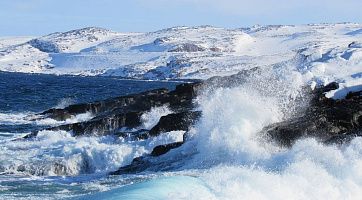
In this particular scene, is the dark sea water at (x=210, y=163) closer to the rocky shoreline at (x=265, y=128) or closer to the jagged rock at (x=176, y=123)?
the rocky shoreline at (x=265, y=128)

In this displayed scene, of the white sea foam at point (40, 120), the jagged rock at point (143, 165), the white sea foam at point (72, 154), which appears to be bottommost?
the white sea foam at point (40, 120)

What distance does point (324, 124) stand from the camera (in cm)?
2459

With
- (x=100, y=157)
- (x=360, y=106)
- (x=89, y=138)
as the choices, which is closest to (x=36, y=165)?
(x=100, y=157)

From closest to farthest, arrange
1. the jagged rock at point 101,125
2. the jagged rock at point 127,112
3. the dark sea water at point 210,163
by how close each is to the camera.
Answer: the dark sea water at point 210,163
the jagged rock at point 127,112
the jagged rock at point 101,125

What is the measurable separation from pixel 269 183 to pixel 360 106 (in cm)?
1161

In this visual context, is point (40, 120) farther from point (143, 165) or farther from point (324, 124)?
point (324, 124)

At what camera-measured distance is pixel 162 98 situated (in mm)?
45562

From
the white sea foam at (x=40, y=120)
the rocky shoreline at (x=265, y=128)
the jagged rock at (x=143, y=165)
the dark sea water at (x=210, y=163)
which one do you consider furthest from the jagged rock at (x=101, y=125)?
the white sea foam at (x=40, y=120)

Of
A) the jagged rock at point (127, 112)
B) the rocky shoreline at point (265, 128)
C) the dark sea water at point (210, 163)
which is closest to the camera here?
the dark sea water at point (210, 163)

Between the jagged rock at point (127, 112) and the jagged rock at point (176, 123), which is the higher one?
the jagged rock at point (176, 123)

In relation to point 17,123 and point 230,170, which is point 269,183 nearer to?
point 230,170

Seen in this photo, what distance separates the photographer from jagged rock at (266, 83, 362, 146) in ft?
75.9

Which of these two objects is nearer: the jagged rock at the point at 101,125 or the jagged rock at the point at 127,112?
the jagged rock at the point at 127,112

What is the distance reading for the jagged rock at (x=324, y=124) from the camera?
75.9 ft
